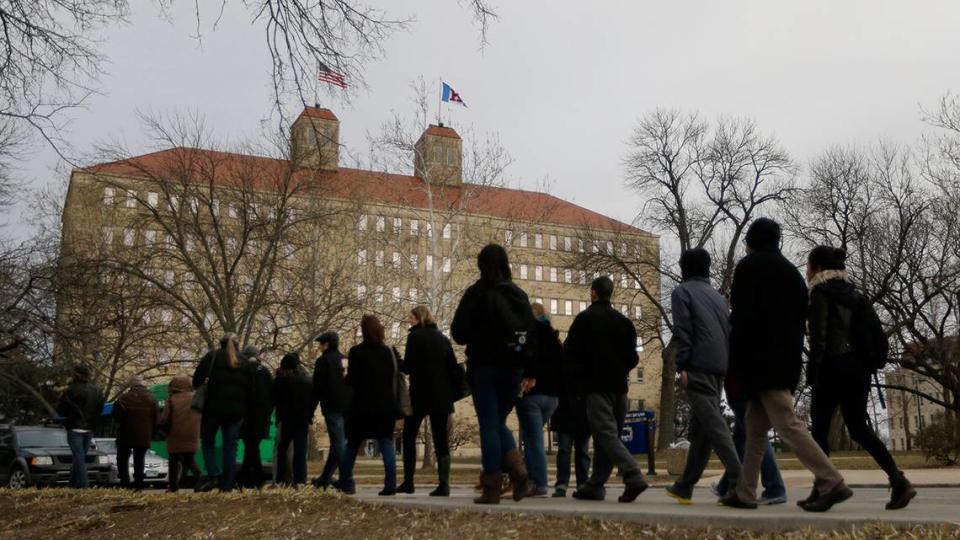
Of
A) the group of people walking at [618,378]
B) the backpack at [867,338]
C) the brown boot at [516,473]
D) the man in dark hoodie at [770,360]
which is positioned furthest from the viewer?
the brown boot at [516,473]

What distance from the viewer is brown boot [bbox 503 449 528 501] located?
8.38 metres

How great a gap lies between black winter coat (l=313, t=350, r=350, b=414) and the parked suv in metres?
12.1

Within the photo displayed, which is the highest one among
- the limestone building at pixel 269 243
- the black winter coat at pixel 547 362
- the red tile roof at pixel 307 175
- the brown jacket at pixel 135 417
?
the red tile roof at pixel 307 175

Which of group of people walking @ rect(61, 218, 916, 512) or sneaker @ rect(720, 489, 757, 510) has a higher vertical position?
group of people walking @ rect(61, 218, 916, 512)

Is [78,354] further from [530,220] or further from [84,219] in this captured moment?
[84,219]

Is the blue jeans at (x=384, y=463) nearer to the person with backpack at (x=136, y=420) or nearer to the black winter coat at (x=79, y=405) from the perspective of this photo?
the person with backpack at (x=136, y=420)

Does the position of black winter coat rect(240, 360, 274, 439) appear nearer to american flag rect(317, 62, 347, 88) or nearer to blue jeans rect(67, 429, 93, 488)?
blue jeans rect(67, 429, 93, 488)

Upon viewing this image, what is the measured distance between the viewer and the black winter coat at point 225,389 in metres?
12.4

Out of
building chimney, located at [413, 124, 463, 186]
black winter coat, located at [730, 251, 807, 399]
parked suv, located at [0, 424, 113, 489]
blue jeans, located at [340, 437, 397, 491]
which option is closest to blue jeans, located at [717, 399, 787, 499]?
black winter coat, located at [730, 251, 807, 399]

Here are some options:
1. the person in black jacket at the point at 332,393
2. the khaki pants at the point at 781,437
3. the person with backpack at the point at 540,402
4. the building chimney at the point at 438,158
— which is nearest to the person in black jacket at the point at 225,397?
the person in black jacket at the point at 332,393

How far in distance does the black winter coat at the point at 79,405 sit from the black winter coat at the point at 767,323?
408 inches

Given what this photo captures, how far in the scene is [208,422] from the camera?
12.6 metres

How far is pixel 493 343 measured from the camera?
8.17 metres

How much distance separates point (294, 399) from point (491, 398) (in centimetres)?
545
